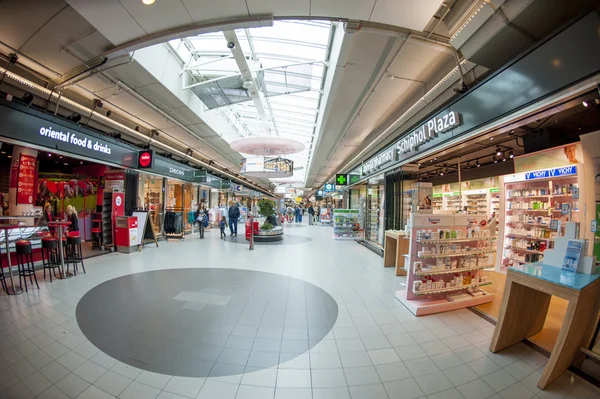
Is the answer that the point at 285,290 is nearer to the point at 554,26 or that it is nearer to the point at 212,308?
the point at 212,308

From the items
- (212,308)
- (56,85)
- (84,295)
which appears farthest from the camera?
(56,85)

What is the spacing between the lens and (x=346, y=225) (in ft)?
37.2

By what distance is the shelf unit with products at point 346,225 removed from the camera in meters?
11.3

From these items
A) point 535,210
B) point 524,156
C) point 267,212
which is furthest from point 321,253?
point 524,156

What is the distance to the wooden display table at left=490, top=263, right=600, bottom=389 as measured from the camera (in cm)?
206

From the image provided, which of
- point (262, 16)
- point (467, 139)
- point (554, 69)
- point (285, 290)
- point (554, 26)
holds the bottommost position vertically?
point (285, 290)

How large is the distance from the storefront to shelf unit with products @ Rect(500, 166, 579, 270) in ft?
0.06

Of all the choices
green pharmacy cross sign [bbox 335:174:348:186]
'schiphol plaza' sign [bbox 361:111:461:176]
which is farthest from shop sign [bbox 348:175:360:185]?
'schiphol plaza' sign [bbox 361:111:461:176]

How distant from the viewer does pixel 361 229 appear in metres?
11.5

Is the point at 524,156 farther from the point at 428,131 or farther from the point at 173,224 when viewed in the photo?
the point at 173,224

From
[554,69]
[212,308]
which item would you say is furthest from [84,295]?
[554,69]

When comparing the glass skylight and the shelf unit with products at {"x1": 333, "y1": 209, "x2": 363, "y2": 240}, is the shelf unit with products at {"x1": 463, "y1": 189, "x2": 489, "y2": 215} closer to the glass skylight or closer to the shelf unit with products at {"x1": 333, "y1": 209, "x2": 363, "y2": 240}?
the shelf unit with products at {"x1": 333, "y1": 209, "x2": 363, "y2": 240}

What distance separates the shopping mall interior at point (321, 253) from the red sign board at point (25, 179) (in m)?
0.06

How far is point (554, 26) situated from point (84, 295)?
7.55 metres
